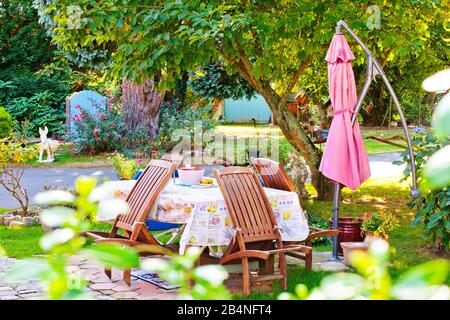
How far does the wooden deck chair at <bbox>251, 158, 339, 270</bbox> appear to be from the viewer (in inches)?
258

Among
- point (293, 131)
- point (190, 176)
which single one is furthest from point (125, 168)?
point (190, 176)

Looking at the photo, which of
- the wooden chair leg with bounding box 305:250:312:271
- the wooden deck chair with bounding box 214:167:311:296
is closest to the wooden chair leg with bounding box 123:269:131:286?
the wooden deck chair with bounding box 214:167:311:296

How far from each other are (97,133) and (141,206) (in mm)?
10181

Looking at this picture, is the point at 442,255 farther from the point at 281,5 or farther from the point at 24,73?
the point at 24,73

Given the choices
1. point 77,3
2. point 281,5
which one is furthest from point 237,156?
point 77,3

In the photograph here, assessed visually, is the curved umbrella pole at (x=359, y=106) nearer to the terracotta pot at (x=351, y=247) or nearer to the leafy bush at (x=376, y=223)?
the terracotta pot at (x=351, y=247)

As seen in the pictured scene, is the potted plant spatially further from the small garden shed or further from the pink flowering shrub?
the small garden shed

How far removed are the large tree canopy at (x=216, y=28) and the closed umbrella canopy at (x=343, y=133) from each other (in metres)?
1.21

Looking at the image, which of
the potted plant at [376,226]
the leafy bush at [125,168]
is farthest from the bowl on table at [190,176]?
the leafy bush at [125,168]

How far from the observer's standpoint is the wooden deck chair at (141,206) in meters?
5.77

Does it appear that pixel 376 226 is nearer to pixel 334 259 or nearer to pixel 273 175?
pixel 334 259

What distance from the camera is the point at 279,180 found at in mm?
6766

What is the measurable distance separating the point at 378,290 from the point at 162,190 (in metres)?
5.47

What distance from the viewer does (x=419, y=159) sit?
7.42m
